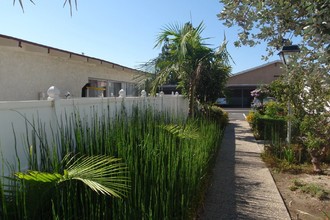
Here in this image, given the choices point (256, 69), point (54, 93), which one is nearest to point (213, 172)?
point (54, 93)

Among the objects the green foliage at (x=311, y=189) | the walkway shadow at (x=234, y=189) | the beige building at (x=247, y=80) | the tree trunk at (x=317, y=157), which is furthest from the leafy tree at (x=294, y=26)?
the beige building at (x=247, y=80)

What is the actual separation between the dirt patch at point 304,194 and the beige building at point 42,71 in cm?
427

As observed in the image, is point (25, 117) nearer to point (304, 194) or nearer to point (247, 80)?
point (304, 194)

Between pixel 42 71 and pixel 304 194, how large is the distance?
671 cm

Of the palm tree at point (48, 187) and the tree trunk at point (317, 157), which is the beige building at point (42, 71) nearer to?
the tree trunk at point (317, 157)

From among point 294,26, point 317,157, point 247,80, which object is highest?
point 247,80

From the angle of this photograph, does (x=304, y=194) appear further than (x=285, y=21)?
Yes

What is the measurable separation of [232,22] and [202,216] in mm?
2590

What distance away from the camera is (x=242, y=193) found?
5.30 m

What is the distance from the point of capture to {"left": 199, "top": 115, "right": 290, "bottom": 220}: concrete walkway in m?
4.41

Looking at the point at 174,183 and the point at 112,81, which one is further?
the point at 112,81

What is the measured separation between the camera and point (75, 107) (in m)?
4.35

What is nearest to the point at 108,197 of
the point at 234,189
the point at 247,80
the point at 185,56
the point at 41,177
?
the point at 41,177

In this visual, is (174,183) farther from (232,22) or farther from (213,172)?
(213,172)
